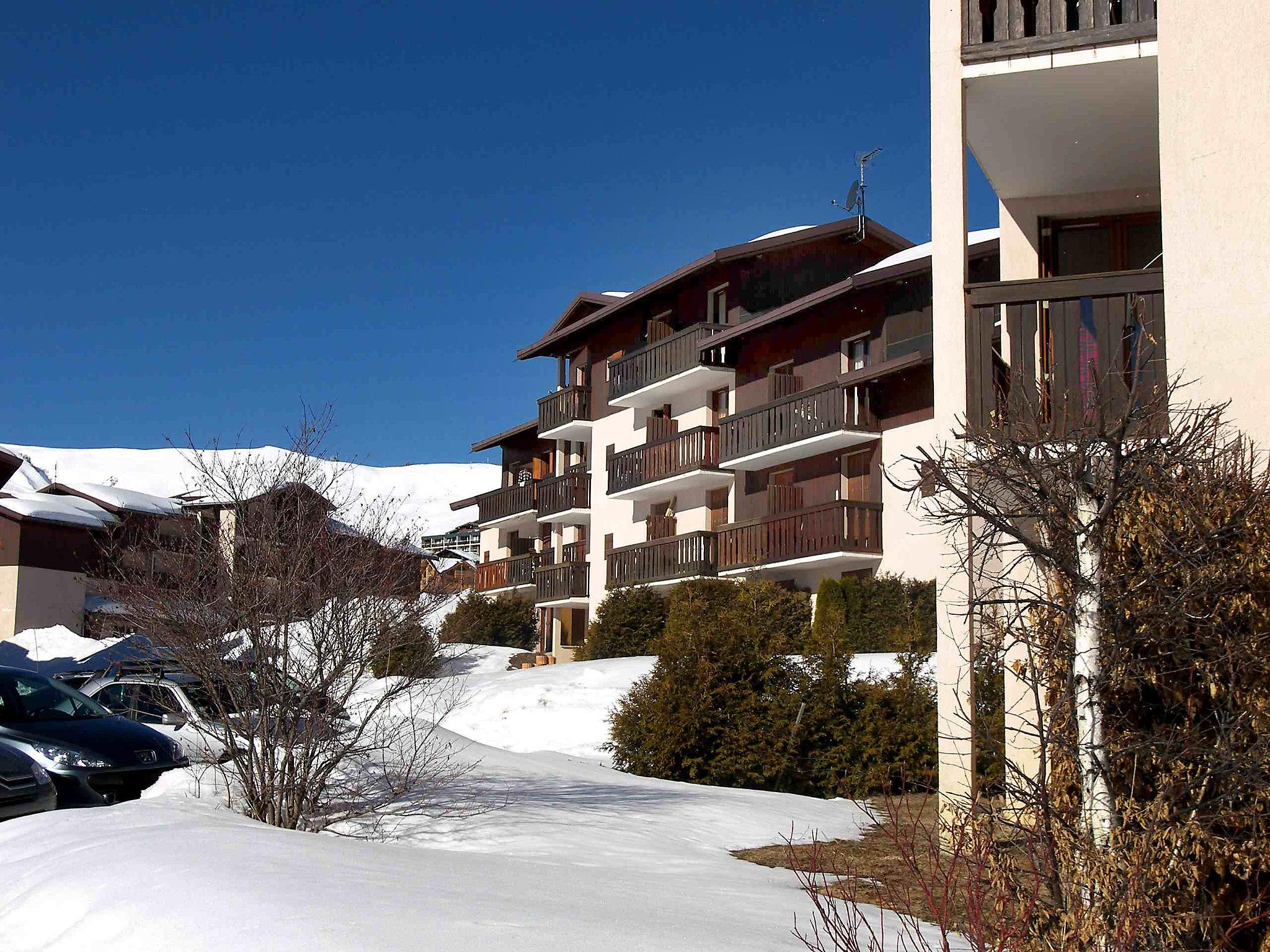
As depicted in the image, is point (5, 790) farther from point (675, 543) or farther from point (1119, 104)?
point (675, 543)

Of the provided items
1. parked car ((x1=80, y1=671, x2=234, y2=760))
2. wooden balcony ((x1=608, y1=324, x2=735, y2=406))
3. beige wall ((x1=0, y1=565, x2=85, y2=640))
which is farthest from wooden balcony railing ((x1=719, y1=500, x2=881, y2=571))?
beige wall ((x1=0, y1=565, x2=85, y2=640))

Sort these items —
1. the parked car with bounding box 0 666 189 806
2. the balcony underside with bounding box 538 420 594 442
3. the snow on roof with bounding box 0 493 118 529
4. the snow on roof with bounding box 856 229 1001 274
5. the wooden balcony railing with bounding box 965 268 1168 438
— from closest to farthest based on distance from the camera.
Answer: the wooden balcony railing with bounding box 965 268 1168 438 → the parked car with bounding box 0 666 189 806 → the snow on roof with bounding box 856 229 1001 274 → the snow on roof with bounding box 0 493 118 529 → the balcony underside with bounding box 538 420 594 442

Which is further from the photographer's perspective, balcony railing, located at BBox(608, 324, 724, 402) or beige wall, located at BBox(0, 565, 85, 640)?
beige wall, located at BBox(0, 565, 85, 640)

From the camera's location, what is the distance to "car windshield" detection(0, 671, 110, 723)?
13695 millimetres

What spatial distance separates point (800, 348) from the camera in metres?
31.9

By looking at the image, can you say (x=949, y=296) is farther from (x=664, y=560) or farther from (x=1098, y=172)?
(x=664, y=560)

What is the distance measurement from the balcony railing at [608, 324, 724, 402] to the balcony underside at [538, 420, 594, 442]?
12.6 feet

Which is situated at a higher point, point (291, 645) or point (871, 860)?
point (291, 645)

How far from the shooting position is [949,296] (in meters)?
10.7

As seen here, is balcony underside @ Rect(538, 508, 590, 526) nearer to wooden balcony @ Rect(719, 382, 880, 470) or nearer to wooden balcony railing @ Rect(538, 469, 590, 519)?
wooden balcony railing @ Rect(538, 469, 590, 519)

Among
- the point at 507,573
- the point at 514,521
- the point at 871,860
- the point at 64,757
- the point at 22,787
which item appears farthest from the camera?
the point at 514,521

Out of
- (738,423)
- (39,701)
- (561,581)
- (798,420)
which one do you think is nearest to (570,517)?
(561,581)

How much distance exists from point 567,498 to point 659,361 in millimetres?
8482

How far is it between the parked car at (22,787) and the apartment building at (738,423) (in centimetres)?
1887
